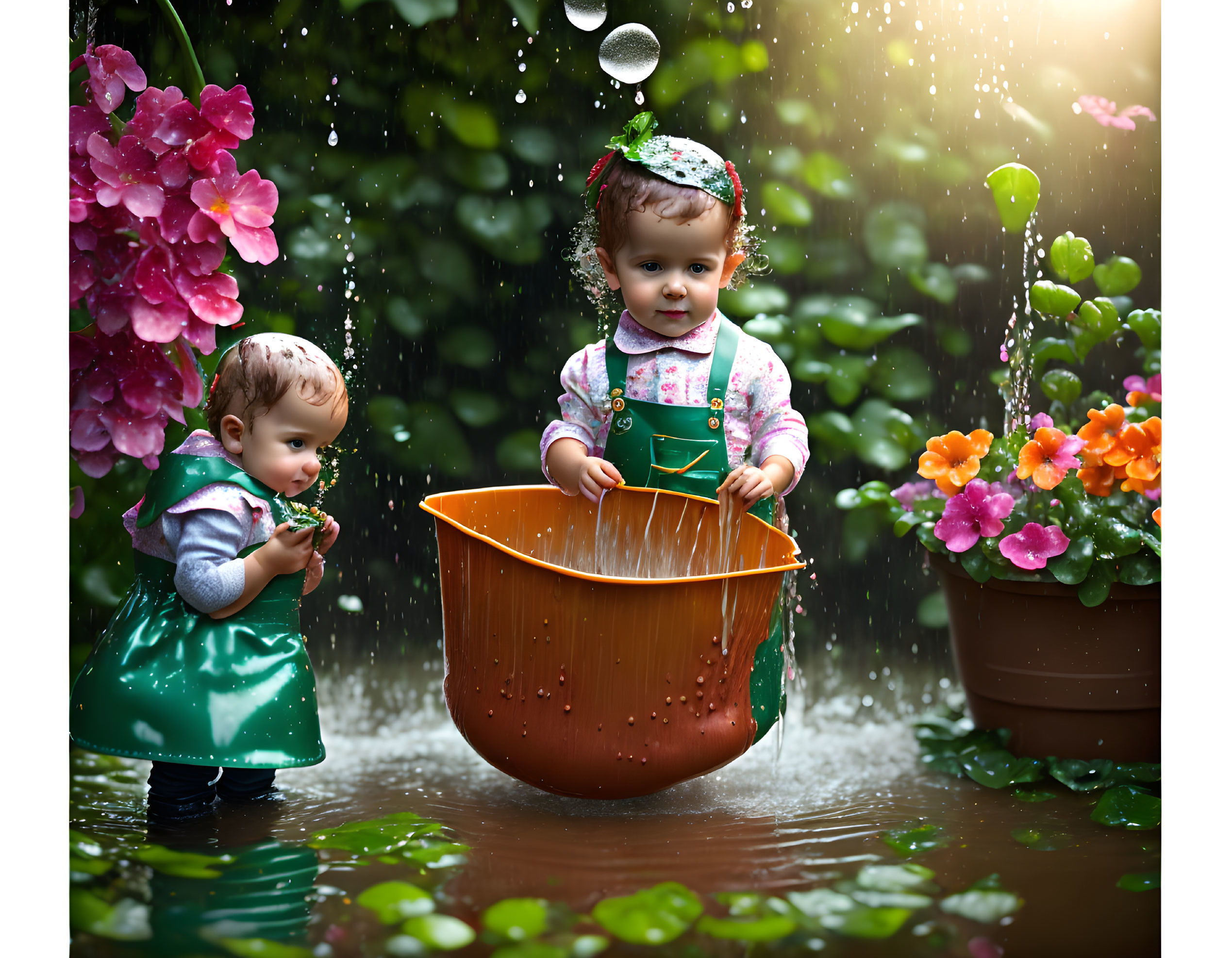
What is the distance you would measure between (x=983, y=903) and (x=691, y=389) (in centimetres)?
Result: 81

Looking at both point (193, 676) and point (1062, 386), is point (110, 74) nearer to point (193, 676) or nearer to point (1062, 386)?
point (193, 676)

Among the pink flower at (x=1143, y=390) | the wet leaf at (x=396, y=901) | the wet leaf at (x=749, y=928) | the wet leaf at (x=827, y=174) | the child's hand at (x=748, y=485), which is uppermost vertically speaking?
the wet leaf at (x=827, y=174)

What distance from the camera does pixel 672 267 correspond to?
1.68 m

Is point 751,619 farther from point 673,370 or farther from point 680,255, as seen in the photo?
point 680,255

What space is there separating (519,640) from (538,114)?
1.11m

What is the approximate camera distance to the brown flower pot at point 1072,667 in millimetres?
1711

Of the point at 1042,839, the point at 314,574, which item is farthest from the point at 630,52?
the point at 1042,839

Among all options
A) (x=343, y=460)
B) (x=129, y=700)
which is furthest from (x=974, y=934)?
(x=343, y=460)

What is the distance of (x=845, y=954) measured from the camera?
1.24 metres

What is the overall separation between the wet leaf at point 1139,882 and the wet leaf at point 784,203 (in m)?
1.29

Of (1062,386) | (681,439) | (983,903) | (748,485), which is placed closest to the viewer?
(983,903)

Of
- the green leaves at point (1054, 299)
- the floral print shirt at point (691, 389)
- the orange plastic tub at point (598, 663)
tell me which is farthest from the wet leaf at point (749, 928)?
the green leaves at point (1054, 299)

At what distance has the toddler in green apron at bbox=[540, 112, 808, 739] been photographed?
65.1 inches

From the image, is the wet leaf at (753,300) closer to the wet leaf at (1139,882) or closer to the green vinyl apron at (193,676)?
the green vinyl apron at (193,676)
